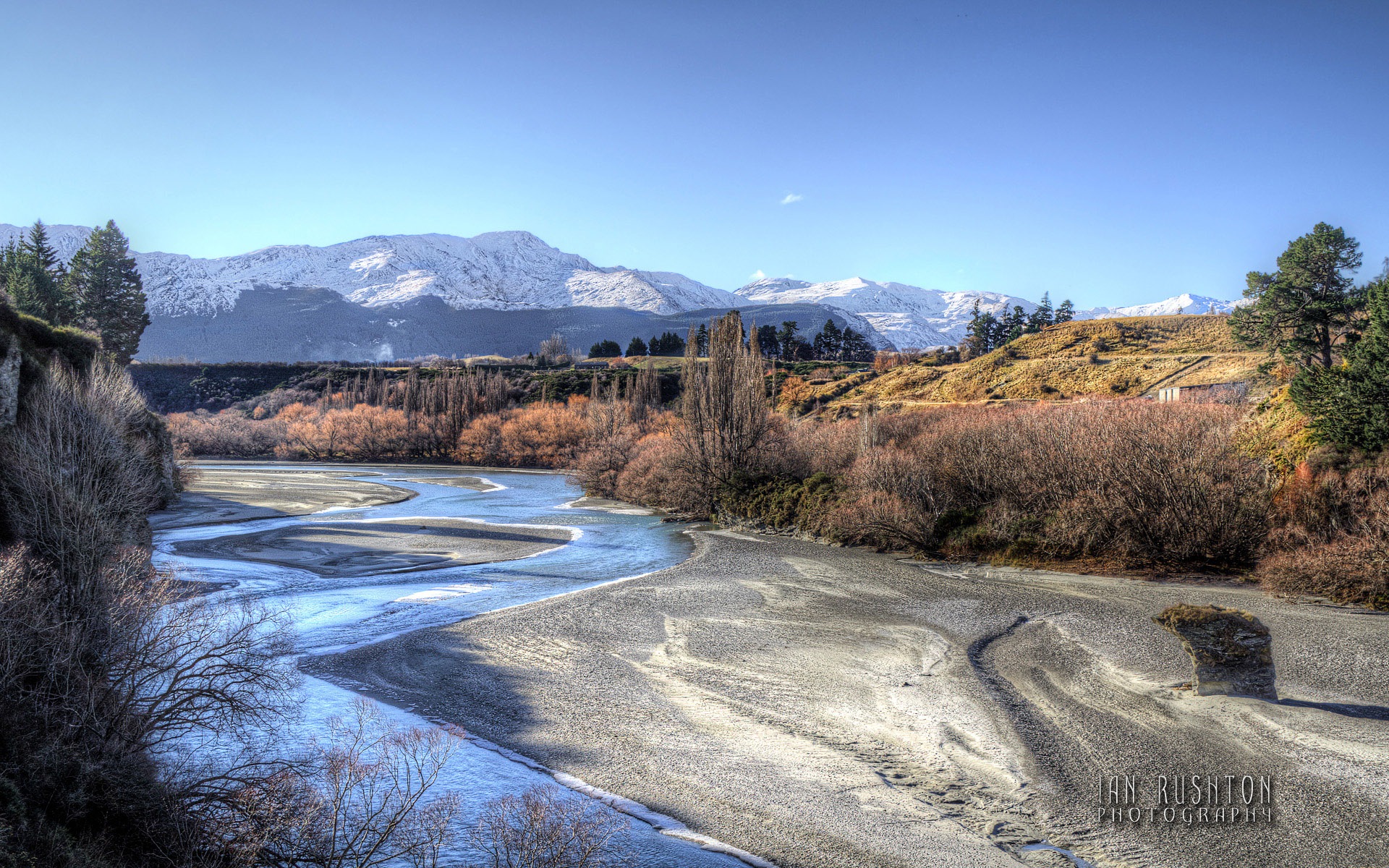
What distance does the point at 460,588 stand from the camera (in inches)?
749

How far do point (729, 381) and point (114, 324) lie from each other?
67.2 m

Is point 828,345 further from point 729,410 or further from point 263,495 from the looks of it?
point 263,495

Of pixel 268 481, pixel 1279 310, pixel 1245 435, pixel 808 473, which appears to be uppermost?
pixel 1279 310

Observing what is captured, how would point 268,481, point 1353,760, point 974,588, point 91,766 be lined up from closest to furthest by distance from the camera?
point 91,766 → point 1353,760 → point 974,588 → point 268,481

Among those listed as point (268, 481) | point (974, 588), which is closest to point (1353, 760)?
point (974, 588)

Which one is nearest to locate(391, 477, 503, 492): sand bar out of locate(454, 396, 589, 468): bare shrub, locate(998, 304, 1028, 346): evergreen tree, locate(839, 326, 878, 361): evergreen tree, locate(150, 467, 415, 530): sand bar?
locate(150, 467, 415, 530): sand bar

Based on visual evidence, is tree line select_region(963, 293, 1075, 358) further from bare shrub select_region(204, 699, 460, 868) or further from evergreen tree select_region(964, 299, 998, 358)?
bare shrub select_region(204, 699, 460, 868)

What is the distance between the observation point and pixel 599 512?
3675cm

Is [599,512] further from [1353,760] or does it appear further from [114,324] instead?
[114,324]

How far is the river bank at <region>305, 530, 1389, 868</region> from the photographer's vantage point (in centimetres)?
728

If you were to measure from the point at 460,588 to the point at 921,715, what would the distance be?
12420mm

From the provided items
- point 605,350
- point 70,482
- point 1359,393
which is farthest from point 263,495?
point 605,350

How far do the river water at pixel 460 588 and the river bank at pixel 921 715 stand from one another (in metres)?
0.60

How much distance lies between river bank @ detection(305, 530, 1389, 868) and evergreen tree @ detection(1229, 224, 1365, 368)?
26.2m
